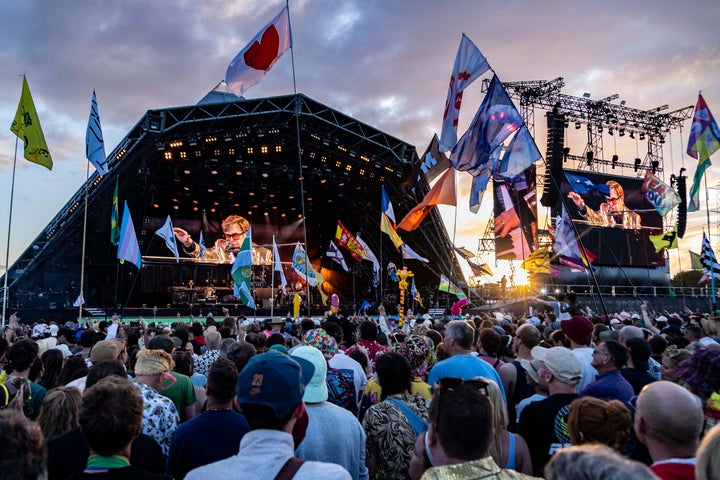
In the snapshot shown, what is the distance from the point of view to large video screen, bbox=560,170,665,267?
32.0 m

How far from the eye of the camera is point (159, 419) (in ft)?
10.8

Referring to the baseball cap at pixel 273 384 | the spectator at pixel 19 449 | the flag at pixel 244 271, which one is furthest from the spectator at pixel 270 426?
the flag at pixel 244 271

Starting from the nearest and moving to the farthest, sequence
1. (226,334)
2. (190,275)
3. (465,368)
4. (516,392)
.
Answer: (465,368)
(516,392)
(226,334)
(190,275)

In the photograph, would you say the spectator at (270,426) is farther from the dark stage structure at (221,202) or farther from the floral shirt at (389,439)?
the dark stage structure at (221,202)

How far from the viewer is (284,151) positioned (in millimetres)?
27344

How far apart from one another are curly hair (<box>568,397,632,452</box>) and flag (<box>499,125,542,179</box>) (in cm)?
715

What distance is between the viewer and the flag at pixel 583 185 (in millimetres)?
32000

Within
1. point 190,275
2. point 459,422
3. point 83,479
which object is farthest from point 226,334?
point 190,275

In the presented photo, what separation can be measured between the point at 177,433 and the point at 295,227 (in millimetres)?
34507

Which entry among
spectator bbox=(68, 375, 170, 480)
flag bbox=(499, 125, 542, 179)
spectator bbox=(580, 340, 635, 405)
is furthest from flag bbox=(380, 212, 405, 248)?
spectator bbox=(68, 375, 170, 480)

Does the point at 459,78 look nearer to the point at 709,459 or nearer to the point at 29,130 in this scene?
the point at 709,459

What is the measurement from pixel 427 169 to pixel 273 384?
15.1 m

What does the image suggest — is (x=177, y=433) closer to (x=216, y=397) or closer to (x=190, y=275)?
(x=216, y=397)

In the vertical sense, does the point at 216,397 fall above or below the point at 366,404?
above
